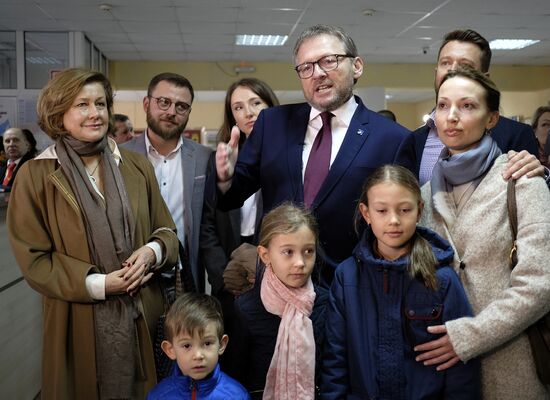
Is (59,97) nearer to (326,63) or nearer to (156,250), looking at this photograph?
(156,250)

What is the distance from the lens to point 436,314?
1477mm

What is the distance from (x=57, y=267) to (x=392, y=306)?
1121 millimetres

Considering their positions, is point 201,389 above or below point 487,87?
below

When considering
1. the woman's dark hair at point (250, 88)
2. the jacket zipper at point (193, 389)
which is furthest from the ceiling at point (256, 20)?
the jacket zipper at point (193, 389)

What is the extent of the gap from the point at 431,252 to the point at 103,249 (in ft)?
3.62

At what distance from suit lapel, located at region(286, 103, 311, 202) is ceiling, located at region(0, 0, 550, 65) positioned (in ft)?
15.4

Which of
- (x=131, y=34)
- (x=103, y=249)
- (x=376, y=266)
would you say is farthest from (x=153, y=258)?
(x=131, y=34)

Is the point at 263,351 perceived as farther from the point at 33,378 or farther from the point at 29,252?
the point at 33,378

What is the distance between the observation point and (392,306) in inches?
59.4

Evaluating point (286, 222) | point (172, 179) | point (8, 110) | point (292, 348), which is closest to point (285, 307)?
point (292, 348)

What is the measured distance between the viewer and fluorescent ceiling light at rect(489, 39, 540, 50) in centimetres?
838

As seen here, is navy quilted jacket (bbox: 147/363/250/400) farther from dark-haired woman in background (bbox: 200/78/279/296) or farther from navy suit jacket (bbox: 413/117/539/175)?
navy suit jacket (bbox: 413/117/539/175)

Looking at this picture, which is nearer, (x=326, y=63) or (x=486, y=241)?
(x=486, y=241)

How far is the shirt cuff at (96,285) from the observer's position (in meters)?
1.75
